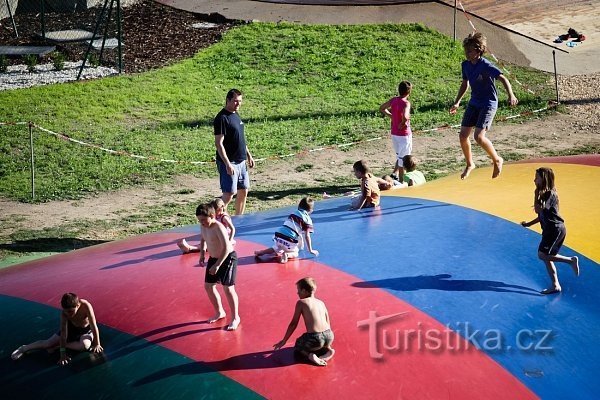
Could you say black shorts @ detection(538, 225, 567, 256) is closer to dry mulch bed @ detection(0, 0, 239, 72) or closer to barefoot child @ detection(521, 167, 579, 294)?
barefoot child @ detection(521, 167, 579, 294)

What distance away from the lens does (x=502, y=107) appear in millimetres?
22484

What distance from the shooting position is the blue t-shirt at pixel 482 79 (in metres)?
12.1

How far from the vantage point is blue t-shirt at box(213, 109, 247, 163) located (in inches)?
508

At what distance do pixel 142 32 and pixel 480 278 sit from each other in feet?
64.6

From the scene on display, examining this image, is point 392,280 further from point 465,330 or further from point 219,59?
point 219,59

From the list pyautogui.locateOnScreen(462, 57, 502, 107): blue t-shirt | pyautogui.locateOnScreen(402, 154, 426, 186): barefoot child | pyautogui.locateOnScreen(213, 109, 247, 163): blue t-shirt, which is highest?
pyautogui.locateOnScreen(462, 57, 502, 107): blue t-shirt

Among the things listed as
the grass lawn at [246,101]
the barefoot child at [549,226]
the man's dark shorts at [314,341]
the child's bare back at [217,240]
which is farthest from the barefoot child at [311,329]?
the grass lawn at [246,101]

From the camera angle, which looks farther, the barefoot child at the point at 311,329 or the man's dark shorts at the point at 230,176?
the man's dark shorts at the point at 230,176

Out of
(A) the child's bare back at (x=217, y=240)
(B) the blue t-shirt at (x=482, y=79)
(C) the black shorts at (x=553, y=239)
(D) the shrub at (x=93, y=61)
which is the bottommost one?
(C) the black shorts at (x=553, y=239)

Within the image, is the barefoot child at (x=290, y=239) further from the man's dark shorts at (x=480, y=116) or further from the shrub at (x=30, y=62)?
the shrub at (x=30, y=62)

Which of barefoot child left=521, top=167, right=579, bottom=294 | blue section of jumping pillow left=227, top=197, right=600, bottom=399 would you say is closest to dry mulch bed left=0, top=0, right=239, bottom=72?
blue section of jumping pillow left=227, top=197, right=600, bottom=399

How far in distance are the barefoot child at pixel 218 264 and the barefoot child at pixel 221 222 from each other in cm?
49

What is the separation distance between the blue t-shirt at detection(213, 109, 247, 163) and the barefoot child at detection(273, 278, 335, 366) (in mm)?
5039

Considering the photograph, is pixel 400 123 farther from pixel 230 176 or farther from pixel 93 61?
pixel 93 61
